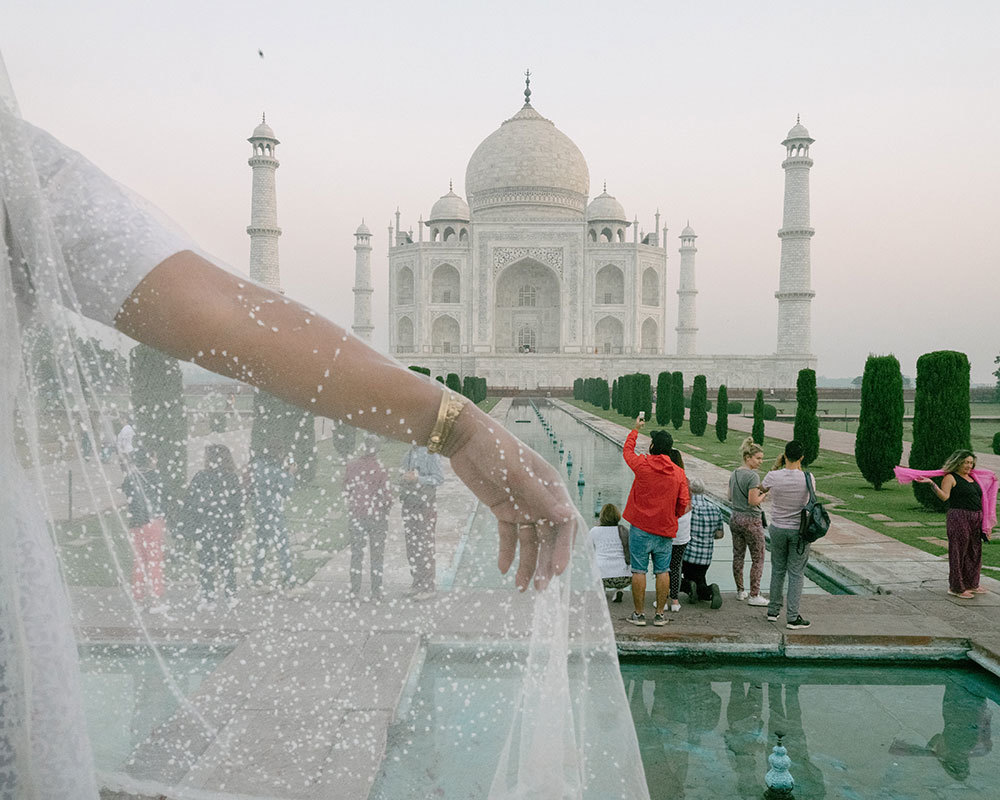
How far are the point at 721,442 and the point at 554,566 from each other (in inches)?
504

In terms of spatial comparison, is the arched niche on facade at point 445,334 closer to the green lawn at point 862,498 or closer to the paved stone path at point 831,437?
the paved stone path at point 831,437

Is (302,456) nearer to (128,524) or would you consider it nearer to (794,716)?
(128,524)

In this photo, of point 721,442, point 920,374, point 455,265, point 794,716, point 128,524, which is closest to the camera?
point 128,524

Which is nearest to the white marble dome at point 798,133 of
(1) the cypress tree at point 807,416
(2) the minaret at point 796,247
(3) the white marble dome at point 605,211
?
(2) the minaret at point 796,247

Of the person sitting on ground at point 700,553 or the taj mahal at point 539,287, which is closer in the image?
the person sitting on ground at point 700,553

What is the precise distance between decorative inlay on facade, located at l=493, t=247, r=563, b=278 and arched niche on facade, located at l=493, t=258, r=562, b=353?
164 centimetres

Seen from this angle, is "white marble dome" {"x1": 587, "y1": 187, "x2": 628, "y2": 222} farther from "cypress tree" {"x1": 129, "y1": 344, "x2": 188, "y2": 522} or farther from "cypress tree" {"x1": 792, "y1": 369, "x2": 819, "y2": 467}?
"cypress tree" {"x1": 129, "y1": 344, "x2": 188, "y2": 522}

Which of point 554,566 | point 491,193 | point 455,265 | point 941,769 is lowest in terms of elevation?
point 941,769

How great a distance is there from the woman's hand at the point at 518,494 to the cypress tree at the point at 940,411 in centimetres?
671

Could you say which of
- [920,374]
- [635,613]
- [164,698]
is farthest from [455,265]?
[164,698]

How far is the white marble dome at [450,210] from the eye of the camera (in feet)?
113

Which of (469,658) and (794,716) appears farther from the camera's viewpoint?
(794,716)

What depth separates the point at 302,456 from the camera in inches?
30.4

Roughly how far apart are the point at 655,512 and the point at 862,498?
15.2ft
